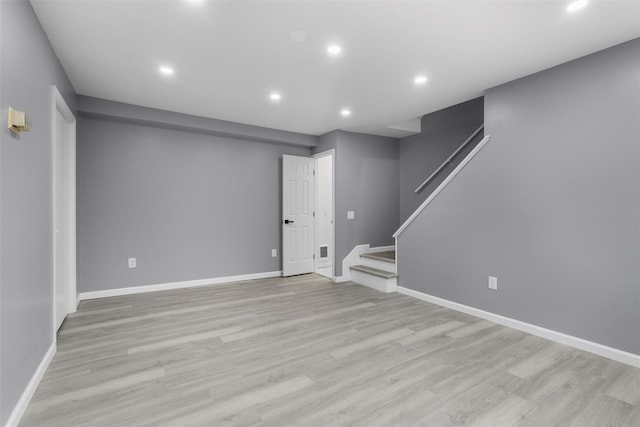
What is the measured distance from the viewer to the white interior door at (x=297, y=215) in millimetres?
5258

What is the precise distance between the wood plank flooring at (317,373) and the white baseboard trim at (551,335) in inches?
3.5

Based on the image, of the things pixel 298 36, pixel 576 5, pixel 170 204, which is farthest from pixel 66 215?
pixel 576 5

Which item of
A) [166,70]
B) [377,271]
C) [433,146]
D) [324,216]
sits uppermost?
[166,70]

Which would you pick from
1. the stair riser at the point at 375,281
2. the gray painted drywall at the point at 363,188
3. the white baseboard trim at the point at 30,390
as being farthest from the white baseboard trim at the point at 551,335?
the white baseboard trim at the point at 30,390

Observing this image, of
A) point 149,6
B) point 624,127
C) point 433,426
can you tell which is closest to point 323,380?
point 433,426

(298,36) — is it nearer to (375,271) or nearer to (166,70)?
(166,70)

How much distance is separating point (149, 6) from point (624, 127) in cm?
356

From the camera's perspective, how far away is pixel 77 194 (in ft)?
12.5

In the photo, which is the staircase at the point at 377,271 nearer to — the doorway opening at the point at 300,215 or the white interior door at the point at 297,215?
the doorway opening at the point at 300,215

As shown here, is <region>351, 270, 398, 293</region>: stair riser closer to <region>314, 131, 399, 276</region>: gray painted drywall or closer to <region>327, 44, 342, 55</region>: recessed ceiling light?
<region>314, 131, 399, 276</region>: gray painted drywall

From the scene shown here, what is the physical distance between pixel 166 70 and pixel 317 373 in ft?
9.65

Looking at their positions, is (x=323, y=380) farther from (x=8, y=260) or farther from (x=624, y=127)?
(x=624, y=127)

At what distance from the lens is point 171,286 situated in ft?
14.5

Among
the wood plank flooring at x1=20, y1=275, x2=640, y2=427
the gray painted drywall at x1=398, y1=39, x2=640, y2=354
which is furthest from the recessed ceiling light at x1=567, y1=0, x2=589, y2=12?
the wood plank flooring at x1=20, y1=275, x2=640, y2=427
